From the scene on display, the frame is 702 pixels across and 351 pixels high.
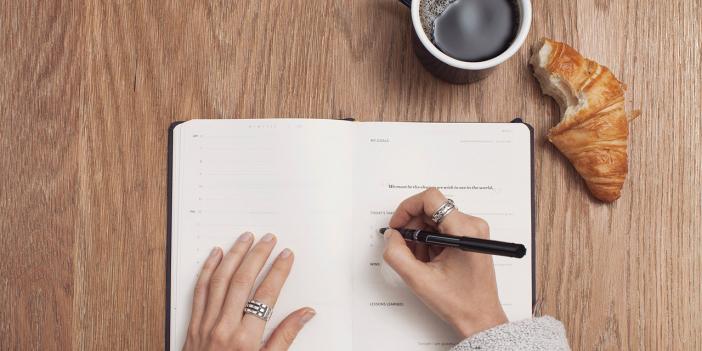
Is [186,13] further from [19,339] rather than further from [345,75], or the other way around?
[19,339]

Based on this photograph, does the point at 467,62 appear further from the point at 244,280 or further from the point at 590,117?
the point at 244,280

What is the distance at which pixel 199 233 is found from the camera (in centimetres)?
71

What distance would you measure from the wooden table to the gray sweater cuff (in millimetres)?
96

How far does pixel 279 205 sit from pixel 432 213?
0.21m

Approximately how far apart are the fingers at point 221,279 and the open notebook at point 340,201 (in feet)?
0.06

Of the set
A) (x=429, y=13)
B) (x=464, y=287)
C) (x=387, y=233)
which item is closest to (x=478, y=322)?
(x=464, y=287)

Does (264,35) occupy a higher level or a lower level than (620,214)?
Answer: higher

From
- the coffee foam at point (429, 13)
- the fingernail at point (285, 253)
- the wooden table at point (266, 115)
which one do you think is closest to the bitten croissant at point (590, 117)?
the wooden table at point (266, 115)

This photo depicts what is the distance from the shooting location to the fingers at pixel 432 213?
62 centimetres

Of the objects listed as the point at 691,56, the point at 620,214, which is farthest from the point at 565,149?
the point at 691,56

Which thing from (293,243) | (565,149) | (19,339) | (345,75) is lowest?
(19,339)

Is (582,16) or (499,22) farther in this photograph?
(582,16)

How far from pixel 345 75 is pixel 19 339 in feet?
1.91

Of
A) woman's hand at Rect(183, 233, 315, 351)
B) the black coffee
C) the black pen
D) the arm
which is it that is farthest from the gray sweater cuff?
the black coffee
